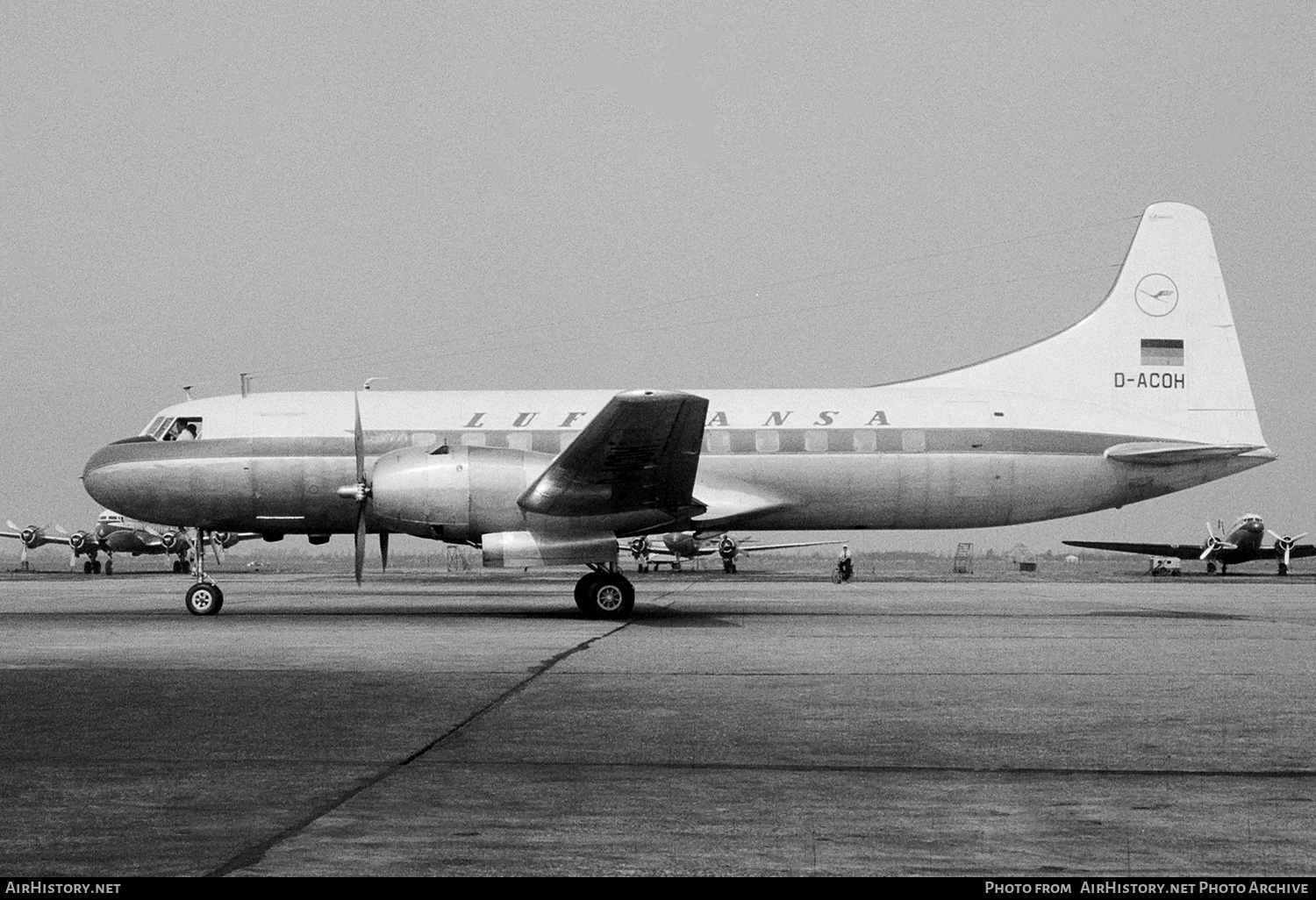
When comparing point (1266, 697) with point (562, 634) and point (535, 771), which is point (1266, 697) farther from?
point (562, 634)

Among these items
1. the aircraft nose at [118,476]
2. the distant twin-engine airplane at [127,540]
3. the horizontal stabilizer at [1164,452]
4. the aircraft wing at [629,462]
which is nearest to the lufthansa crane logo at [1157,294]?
the horizontal stabilizer at [1164,452]

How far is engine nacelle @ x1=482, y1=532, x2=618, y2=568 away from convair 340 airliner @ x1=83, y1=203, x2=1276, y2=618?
3.09 metres

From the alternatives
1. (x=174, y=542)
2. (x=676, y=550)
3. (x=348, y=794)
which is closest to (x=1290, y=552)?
(x=676, y=550)

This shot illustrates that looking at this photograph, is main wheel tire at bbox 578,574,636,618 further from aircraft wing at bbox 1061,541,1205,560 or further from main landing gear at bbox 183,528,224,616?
aircraft wing at bbox 1061,541,1205,560

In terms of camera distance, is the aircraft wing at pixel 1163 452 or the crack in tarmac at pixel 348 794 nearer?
the crack in tarmac at pixel 348 794

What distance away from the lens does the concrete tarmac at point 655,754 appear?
19.2 feet

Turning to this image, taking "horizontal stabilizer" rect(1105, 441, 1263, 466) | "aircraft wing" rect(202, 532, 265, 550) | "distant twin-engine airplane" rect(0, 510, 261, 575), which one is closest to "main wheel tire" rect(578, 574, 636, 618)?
"aircraft wing" rect(202, 532, 265, 550)

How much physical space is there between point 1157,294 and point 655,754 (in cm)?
2166

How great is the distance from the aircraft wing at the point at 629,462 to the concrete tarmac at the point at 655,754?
2853mm

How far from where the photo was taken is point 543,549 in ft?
68.0

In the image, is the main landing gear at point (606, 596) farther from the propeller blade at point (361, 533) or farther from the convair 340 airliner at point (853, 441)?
the propeller blade at point (361, 533)

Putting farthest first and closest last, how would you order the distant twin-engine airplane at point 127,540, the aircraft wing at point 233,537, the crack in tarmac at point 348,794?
the distant twin-engine airplane at point 127,540, the aircraft wing at point 233,537, the crack in tarmac at point 348,794

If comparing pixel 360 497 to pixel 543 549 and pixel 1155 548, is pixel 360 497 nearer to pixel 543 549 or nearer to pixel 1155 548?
pixel 543 549
